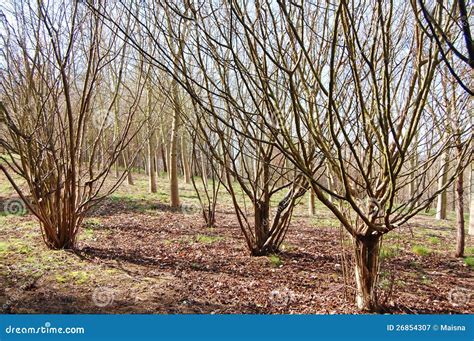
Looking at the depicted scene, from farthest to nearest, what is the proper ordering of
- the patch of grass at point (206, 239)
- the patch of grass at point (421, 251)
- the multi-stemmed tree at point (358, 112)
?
the patch of grass at point (206, 239)
the patch of grass at point (421, 251)
the multi-stemmed tree at point (358, 112)

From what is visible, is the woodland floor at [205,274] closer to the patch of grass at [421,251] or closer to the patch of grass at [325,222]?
the patch of grass at [421,251]

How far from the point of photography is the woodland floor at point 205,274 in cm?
302

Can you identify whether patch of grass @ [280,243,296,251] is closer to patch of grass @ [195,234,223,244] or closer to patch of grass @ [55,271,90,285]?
patch of grass @ [195,234,223,244]

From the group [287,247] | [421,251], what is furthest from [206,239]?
[421,251]

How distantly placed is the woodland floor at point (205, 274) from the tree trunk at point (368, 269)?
0.36ft

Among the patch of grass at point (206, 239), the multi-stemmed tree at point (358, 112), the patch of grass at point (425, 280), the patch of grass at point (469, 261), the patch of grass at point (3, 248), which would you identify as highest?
the multi-stemmed tree at point (358, 112)

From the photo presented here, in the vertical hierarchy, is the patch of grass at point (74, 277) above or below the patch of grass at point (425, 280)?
above

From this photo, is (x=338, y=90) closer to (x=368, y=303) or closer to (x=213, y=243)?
(x=368, y=303)

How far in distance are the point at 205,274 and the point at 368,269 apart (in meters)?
Answer: 1.82

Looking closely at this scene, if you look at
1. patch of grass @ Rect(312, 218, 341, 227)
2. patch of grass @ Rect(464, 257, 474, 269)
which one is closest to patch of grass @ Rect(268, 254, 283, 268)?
patch of grass @ Rect(464, 257, 474, 269)

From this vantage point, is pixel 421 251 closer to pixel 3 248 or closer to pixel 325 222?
pixel 325 222

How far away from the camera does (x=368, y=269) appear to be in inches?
111

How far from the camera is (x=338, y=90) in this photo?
346 centimetres

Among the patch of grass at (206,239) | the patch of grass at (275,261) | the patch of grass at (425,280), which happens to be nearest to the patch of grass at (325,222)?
the patch of grass at (206,239)
